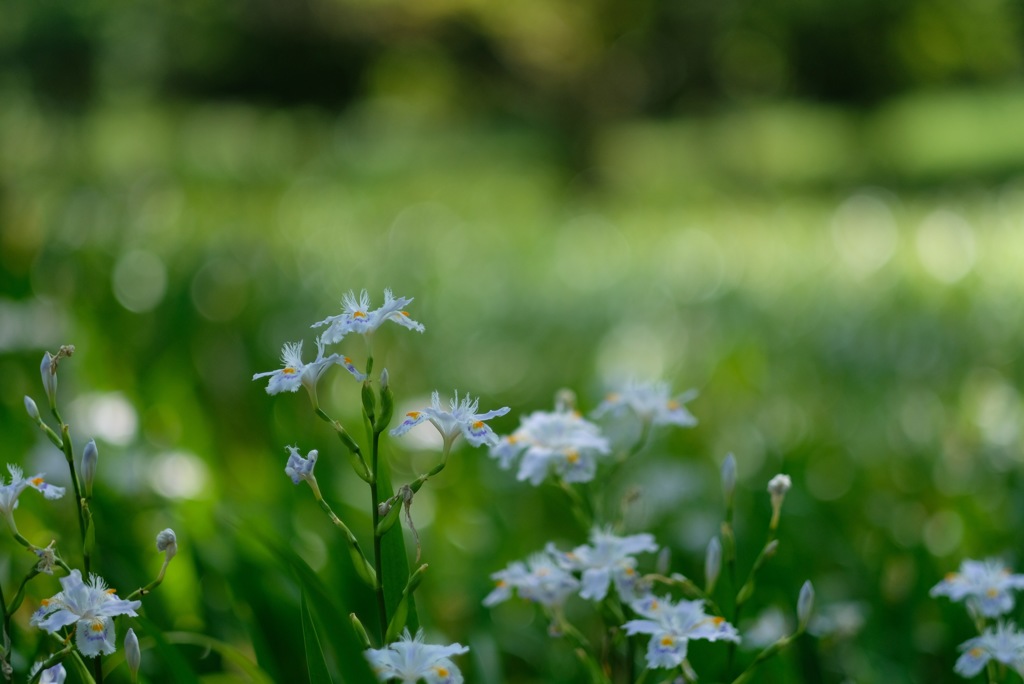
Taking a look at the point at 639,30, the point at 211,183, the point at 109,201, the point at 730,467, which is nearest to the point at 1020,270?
the point at 730,467

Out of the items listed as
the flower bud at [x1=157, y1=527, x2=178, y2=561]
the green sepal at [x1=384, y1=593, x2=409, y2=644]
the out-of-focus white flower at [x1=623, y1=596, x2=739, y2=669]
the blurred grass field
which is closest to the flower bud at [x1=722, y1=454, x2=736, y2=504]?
the out-of-focus white flower at [x1=623, y1=596, x2=739, y2=669]

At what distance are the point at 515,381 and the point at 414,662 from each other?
8.46 feet

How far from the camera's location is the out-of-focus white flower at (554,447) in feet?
3.46

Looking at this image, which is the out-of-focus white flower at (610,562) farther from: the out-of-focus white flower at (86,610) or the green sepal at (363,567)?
the out-of-focus white flower at (86,610)

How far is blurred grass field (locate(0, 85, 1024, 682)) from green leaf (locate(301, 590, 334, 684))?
0.04 metres

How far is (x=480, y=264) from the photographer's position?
5328 millimetres

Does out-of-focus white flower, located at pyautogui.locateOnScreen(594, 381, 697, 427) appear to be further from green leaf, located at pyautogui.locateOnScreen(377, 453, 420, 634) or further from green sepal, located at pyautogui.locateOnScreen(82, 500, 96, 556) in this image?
green sepal, located at pyautogui.locateOnScreen(82, 500, 96, 556)

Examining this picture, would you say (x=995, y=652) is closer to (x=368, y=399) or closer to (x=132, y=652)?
(x=368, y=399)

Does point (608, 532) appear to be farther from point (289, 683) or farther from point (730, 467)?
point (289, 683)

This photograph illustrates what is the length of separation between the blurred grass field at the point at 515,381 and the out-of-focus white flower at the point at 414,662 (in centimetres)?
15

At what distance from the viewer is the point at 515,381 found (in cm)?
341

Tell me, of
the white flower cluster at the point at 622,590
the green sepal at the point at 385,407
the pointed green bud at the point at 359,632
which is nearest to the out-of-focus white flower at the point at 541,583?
the white flower cluster at the point at 622,590

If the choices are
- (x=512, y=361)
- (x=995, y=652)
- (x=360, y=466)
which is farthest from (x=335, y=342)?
(x=512, y=361)

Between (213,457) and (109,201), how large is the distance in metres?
4.34
